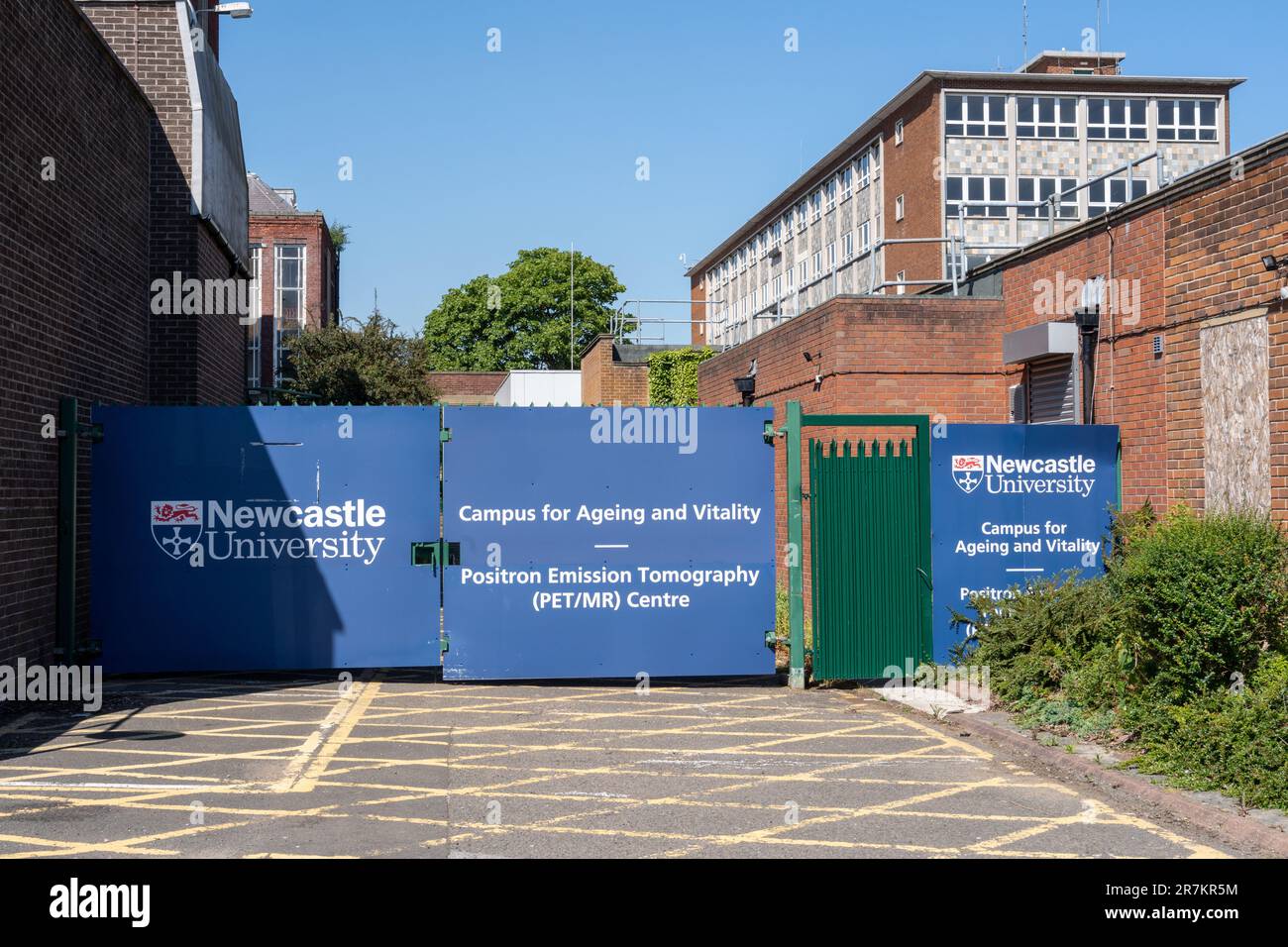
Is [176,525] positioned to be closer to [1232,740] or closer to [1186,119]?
[1232,740]

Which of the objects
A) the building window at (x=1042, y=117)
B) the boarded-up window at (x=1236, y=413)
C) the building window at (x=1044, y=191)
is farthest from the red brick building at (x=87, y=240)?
the building window at (x=1042, y=117)

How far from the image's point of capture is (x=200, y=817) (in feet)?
23.6

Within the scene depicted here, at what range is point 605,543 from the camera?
11820mm

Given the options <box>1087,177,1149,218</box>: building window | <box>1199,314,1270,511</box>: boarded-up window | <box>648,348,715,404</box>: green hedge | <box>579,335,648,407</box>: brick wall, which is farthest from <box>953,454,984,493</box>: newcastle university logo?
<box>1087,177,1149,218</box>: building window

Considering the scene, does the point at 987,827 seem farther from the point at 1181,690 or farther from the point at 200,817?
the point at 200,817

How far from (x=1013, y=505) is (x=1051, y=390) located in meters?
3.51

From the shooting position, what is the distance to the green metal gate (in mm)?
11844

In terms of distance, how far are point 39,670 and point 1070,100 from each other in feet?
164

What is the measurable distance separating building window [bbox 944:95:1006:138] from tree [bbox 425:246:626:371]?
29.8 m

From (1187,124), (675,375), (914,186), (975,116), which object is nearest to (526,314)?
(914,186)

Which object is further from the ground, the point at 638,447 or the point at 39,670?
the point at 638,447

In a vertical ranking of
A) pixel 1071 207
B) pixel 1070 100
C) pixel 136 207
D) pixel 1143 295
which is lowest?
pixel 1143 295

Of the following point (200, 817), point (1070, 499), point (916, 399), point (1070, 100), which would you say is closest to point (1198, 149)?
point (1070, 100)

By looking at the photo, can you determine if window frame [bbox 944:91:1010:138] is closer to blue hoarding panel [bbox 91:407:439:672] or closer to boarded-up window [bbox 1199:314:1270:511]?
boarded-up window [bbox 1199:314:1270:511]
